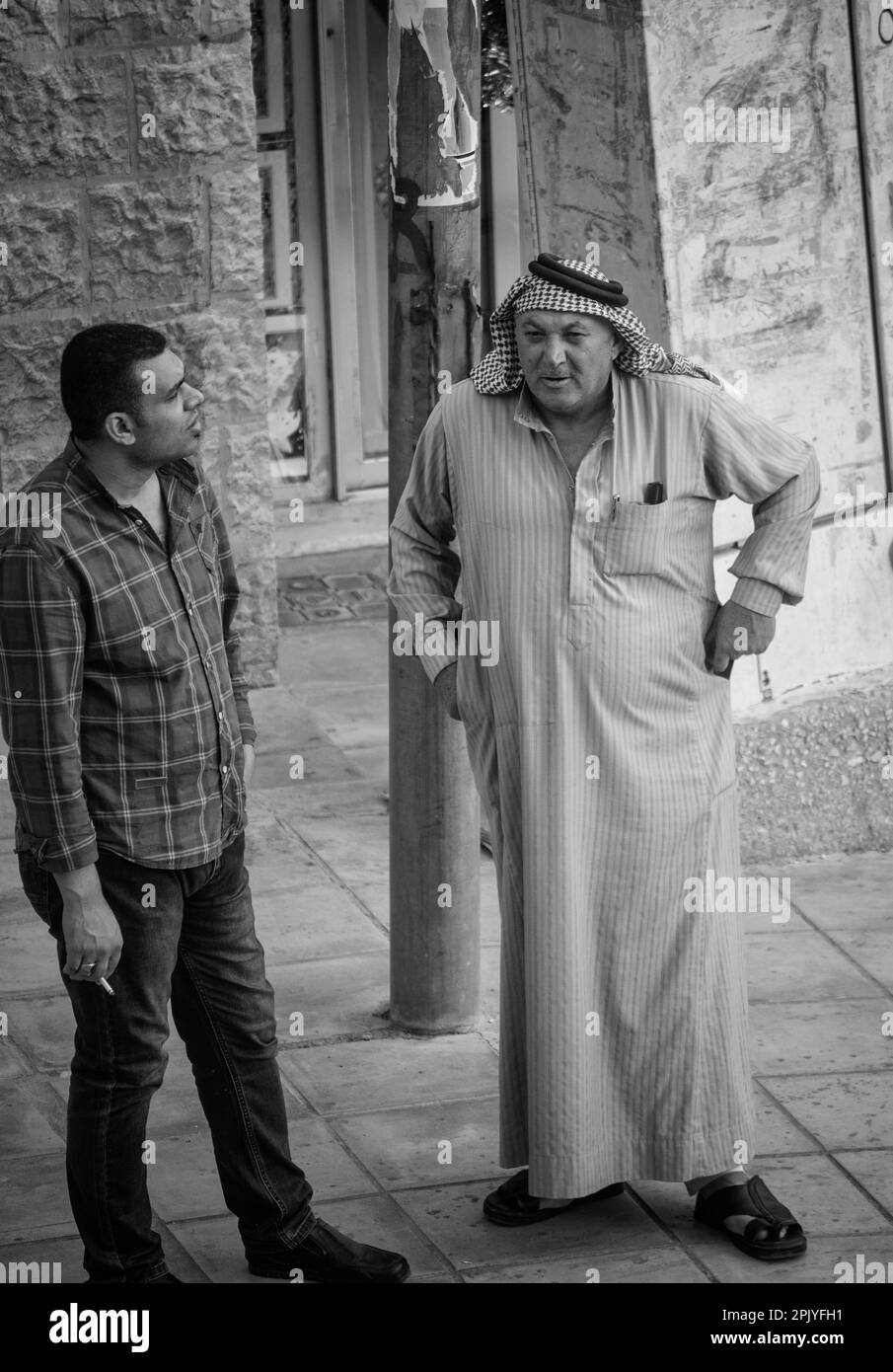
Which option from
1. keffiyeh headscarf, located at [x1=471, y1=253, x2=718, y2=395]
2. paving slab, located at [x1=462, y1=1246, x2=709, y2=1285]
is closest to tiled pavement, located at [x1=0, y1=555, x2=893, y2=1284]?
paving slab, located at [x1=462, y1=1246, x2=709, y2=1285]

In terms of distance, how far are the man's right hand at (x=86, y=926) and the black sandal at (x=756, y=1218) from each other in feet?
4.71

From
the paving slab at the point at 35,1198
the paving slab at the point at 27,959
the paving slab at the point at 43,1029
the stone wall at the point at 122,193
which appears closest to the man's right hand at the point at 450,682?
the paving slab at the point at 35,1198

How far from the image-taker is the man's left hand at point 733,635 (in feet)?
13.0

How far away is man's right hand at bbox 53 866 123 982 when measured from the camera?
346 cm

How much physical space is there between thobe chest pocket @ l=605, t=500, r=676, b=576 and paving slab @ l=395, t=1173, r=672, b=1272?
1386 millimetres

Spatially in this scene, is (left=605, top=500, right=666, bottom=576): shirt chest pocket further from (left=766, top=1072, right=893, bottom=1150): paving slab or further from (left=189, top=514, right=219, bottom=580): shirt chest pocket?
(left=766, top=1072, right=893, bottom=1150): paving slab

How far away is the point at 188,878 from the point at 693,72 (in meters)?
3.21

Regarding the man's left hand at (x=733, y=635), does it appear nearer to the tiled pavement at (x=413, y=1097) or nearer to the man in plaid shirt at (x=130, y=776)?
the man in plaid shirt at (x=130, y=776)

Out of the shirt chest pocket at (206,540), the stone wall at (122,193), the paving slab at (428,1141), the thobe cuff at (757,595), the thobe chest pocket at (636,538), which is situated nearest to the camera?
the shirt chest pocket at (206,540)

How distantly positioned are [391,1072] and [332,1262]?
3.42 ft

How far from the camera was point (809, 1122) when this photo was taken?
→ 15.2 ft

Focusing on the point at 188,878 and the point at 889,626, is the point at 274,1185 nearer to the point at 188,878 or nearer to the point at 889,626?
the point at 188,878

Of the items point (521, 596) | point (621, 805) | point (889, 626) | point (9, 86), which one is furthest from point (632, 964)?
point (9, 86)

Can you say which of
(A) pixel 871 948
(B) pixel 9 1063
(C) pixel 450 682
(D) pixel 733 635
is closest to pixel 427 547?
(C) pixel 450 682
